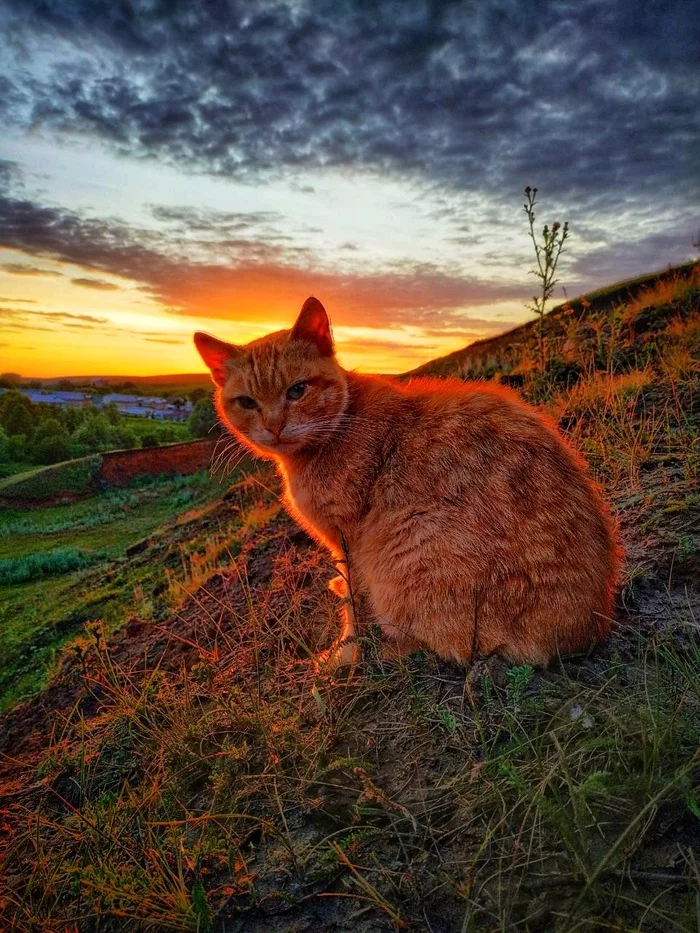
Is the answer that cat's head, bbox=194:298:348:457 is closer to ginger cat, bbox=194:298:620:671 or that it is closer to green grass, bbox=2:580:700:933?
ginger cat, bbox=194:298:620:671

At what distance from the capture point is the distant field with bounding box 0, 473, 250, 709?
160 inches

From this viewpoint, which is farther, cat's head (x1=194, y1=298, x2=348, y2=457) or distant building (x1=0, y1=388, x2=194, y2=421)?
distant building (x1=0, y1=388, x2=194, y2=421)

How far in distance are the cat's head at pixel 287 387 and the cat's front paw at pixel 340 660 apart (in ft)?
4.15

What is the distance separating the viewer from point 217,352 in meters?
3.93

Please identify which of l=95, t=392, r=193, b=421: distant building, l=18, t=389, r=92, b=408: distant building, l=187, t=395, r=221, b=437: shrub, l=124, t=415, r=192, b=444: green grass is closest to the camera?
l=18, t=389, r=92, b=408: distant building

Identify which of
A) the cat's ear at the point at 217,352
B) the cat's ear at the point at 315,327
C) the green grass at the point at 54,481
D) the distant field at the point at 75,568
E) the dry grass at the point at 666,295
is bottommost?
the distant field at the point at 75,568

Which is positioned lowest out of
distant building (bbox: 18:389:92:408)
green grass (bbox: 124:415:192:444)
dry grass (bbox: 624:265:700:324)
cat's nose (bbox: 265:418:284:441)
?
green grass (bbox: 124:415:192:444)

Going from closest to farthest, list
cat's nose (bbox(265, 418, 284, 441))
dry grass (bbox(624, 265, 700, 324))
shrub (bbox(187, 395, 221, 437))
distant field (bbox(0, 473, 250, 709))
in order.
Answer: cat's nose (bbox(265, 418, 284, 441)) → distant field (bbox(0, 473, 250, 709)) → shrub (bbox(187, 395, 221, 437)) → dry grass (bbox(624, 265, 700, 324))

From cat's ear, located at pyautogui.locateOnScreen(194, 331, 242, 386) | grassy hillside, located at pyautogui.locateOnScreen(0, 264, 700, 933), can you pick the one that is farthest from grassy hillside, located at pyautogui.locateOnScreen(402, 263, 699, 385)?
grassy hillside, located at pyautogui.locateOnScreen(0, 264, 700, 933)

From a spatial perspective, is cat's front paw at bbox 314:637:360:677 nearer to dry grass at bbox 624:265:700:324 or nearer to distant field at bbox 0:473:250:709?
distant field at bbox 0:473:250:709

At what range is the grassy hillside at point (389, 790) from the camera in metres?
1.72

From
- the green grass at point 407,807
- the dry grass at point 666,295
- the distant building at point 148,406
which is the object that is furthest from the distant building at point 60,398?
the dry grass at point 666,295

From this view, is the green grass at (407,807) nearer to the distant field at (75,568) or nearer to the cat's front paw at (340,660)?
the cat's front paw at (340,660)

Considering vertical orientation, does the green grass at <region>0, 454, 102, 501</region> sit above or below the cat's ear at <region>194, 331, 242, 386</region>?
below
